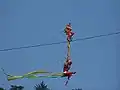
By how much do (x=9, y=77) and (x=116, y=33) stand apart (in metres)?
2.03

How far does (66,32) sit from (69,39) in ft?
0.26

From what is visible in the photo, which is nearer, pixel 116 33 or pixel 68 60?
pixel 68 60

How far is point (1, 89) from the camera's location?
5.04 meters

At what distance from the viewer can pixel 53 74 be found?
142 inches

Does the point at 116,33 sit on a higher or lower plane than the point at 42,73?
higher

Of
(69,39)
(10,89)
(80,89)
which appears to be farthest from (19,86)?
(69,39)

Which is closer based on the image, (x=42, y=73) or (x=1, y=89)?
(x=42, y=73)

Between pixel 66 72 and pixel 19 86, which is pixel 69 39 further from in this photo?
pixel 19 86

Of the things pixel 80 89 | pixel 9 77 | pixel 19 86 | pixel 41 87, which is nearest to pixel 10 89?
pixel 19 86

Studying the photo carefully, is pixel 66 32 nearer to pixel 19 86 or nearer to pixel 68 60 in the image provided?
pixel 68 60

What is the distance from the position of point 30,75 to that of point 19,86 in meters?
1.46

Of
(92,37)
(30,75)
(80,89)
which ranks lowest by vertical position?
(30,75)

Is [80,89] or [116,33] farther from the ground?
[116,33]

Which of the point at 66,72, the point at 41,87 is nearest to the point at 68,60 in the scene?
the point at 66,72
